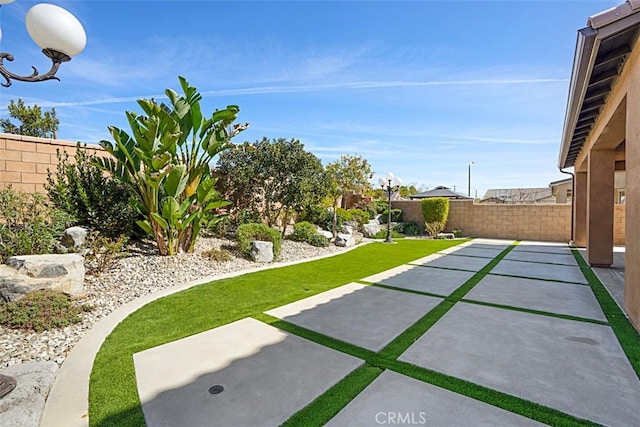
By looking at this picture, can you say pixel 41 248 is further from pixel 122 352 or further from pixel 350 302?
pixel 350 302

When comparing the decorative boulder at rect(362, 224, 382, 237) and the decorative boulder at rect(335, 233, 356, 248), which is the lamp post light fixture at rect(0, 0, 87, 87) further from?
the decorative boulder at rect(362, 224, 382, 237)

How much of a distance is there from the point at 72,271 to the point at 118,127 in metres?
3.50

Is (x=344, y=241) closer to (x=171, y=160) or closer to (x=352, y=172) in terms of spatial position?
(x=352, y=172)

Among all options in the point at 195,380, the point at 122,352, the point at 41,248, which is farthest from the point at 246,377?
the point at 41,248

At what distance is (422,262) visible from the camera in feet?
27.9

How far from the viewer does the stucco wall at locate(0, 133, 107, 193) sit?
267 inches

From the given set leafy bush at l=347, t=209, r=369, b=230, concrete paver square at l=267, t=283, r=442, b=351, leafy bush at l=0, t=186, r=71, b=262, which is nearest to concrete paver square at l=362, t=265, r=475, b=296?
concrete paver square at l=267, t=283, r=442, b=351

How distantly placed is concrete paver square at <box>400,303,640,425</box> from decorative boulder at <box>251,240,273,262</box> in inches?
208

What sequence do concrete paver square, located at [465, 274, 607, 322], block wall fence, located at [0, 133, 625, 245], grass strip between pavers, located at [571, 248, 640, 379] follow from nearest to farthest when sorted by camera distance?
grass strip between pavers, located at [571, 248, 640, 379], concrete paver square, located at [465, 274, 607, 322], block wall fence, located at [0, 133, 625, 245]

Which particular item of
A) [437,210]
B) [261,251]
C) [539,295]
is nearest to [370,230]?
[437,210]

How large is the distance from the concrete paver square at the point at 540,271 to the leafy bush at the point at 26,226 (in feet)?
30.7

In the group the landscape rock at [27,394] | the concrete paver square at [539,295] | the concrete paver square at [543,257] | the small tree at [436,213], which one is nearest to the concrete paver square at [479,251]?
the concrete paver square at [543,257]

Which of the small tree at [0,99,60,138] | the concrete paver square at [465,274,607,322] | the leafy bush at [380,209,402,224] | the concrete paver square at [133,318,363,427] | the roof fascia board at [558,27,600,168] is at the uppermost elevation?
the small tree at [0,99,60,138]

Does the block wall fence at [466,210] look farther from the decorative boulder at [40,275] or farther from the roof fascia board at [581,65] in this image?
the roof fascia board at [581,65]
